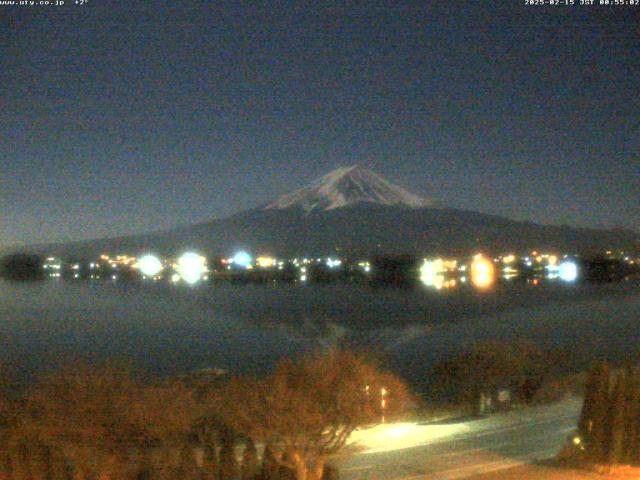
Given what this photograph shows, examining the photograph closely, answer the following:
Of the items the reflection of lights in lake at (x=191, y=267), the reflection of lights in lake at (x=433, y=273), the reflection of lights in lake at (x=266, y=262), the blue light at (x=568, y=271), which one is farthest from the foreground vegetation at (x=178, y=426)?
the reflection of lights in lake at (x=266, y=262)

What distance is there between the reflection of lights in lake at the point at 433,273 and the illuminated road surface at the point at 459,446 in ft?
122

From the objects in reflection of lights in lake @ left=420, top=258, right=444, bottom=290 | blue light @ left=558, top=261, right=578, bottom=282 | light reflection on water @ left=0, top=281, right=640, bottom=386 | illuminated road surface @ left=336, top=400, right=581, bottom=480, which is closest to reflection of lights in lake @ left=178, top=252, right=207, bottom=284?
light reflection on water @ left=0, top=281, right=640, bottom=386

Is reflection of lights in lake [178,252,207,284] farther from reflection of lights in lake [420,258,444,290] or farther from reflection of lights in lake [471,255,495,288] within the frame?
reflection of lights in lake [471,255,495,288]

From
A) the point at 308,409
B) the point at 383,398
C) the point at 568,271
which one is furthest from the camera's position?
the point at 568,271

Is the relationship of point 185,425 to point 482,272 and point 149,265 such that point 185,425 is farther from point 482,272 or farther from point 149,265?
point 149,265

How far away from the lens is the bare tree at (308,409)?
703 centimetres

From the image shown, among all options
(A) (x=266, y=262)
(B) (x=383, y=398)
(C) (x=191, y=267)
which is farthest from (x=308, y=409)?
(C) (x=191, y=267)

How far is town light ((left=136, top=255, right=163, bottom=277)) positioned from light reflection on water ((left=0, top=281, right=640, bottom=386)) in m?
19.7

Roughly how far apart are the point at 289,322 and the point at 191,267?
38.2 meters

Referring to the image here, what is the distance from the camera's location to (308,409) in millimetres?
7035

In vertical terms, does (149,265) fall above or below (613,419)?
above

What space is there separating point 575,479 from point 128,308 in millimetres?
32224

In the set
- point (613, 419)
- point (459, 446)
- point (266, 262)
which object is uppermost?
point (266, 262)

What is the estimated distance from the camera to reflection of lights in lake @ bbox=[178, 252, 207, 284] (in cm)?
6369
